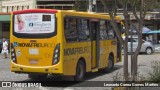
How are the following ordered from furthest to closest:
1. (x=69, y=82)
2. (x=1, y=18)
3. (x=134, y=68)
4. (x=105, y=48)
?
1. (x=1, y=18)
2. (x=105, y=48)
3. (x=69, y=82)
4. (x=134, y=68)

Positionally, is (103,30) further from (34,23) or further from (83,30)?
(34,23)

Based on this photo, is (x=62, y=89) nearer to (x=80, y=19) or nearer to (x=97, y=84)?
(x=97, y=84)

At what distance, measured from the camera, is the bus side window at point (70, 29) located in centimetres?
1413

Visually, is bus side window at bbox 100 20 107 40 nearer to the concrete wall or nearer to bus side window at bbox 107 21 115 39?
bus side window at bbox 107 21 115 39

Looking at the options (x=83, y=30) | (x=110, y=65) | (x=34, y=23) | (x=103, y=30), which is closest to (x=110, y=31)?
(x=103, y=30)

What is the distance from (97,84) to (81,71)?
49.3 inches

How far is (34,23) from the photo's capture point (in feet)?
46.6

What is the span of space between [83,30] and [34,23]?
2297 mm

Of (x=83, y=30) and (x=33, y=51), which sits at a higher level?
(x=83, y=30)

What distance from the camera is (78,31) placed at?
15.1 m

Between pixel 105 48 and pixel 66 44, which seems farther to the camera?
pixel 105 48

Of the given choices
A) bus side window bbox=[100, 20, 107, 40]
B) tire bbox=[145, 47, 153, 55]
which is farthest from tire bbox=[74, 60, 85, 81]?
tire bbox=[145, 47, 153, 55]

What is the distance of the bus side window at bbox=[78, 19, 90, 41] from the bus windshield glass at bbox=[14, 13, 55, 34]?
1684 millimetres

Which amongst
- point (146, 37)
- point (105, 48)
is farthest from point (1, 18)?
point (105, 48)
